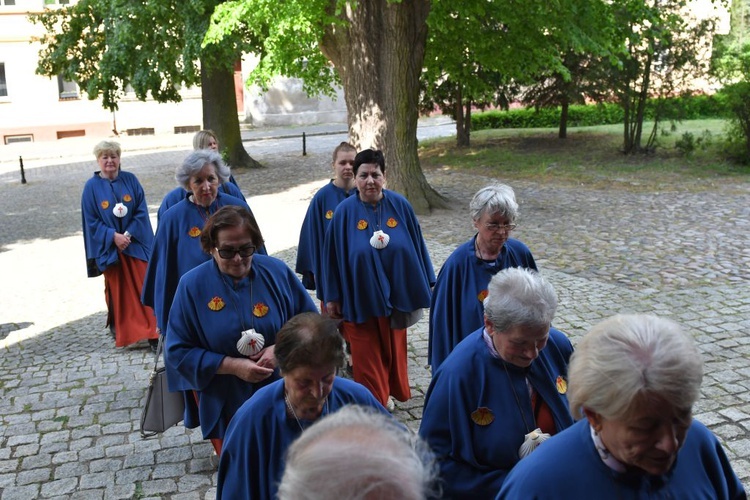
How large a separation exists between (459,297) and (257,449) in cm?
214

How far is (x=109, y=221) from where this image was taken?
8336mm

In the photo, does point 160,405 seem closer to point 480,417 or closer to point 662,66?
point 480,417

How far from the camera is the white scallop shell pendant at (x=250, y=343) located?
429cm

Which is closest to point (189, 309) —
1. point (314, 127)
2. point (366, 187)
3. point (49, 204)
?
point (366, 187)

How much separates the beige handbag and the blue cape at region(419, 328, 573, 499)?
91.3 inches

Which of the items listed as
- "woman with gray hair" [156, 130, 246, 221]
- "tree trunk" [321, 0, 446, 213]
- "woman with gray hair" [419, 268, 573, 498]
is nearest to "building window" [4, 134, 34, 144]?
"tree trunk" [321, 0, 446, 213]

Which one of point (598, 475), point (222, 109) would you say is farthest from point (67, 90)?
point (598, 475)

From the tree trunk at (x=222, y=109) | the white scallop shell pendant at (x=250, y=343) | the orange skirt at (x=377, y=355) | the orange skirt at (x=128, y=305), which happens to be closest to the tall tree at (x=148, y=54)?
the tree trunk at (x=222, y=109)

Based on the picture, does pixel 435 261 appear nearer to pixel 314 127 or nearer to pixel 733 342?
pixel 733 342

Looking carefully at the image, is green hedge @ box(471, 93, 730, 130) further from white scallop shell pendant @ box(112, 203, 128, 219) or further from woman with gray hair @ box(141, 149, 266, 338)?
woman with gray hair @ box(141, 149, 266, 338)

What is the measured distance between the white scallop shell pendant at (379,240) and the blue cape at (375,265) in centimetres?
4

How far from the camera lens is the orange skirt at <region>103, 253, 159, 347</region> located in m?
8.50

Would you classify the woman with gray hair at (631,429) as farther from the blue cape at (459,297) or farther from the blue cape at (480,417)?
the blue cape at (459,297)

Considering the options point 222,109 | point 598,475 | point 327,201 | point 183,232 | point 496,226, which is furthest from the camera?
point 222,109
